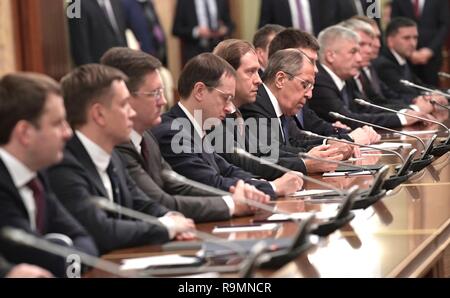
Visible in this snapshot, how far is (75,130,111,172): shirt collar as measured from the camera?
12.4 ft

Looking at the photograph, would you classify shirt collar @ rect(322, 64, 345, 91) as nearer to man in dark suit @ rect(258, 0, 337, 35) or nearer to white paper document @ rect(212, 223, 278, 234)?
man in dark suit @ rect(258, 0, 337, 35)

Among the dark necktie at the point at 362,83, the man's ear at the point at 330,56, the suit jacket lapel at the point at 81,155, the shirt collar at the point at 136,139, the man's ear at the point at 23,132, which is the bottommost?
the dark necktie at the point at 362,83

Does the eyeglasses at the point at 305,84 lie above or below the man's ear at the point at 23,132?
below

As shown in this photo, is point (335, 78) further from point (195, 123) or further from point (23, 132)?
point (23, 132)

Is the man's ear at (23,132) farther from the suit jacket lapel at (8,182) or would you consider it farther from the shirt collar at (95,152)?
the shirt collar at (95,152)

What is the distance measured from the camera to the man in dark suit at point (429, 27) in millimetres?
11242

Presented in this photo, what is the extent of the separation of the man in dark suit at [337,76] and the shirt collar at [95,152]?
3.76 metres

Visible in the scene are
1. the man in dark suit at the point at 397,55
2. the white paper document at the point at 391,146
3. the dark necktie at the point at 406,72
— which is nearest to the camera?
the white paper document at the point at 391,146

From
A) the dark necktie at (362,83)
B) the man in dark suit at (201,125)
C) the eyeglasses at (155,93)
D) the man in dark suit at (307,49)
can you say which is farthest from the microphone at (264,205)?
the dark necktie at (362,83)

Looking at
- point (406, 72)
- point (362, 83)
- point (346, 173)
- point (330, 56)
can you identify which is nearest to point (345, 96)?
point (330, 56)

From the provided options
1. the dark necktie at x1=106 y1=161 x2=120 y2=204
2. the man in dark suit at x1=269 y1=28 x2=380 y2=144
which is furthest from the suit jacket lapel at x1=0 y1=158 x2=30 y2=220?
the man in dark suit at x1=269 y1=28 x2=380 y2=144

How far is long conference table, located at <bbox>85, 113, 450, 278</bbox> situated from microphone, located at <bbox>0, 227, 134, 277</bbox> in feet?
0.19

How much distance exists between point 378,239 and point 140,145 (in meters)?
1.08

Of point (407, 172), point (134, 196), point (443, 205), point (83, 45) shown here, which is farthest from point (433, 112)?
point (134, 196)
